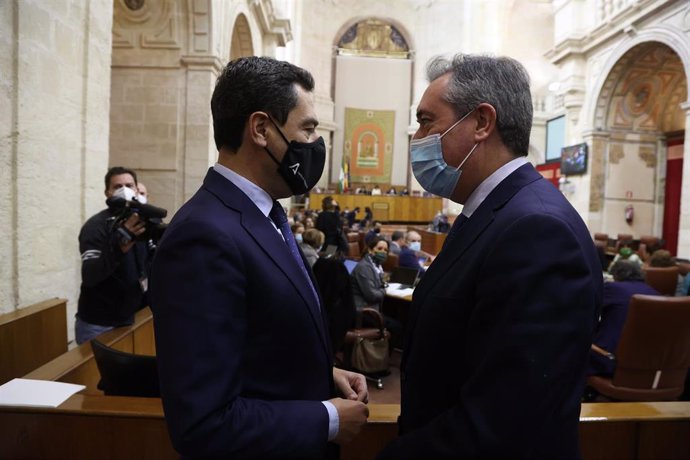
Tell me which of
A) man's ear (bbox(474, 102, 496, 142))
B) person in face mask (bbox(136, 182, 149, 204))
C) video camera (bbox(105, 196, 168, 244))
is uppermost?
man's ear (bbox(474, 102, 496, 142))

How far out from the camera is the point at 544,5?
69.8 ft

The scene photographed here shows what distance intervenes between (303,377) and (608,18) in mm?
13840

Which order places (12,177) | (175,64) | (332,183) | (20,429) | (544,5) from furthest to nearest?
(332,183) → (544,5) → (175,64) → (12,177) → (20,429)

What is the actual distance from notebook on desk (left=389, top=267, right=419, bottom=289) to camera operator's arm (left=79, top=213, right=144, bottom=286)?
11.3 ft

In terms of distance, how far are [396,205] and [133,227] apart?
55.9 ft

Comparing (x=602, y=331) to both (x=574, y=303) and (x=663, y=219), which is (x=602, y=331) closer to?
(x=574, y=303)

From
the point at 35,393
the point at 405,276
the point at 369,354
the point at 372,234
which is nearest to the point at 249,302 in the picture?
the point at 35,393

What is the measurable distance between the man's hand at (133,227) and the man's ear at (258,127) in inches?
60.2

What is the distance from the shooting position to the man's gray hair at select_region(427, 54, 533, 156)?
45.3 inches

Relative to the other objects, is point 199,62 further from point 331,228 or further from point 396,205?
point 396,205

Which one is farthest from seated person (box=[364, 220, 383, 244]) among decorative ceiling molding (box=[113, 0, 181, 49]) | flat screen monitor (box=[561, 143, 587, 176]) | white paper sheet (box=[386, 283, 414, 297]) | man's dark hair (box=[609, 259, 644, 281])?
flat screen monitor (box=[561, 143, 587, 176])

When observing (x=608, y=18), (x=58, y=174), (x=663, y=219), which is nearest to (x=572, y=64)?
(x=608, y=18)

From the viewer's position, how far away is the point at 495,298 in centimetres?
93

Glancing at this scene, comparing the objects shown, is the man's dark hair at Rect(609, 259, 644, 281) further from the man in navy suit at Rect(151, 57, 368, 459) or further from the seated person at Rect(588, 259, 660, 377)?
the man in navy suit at Rect(151, 57, 368, 459)
